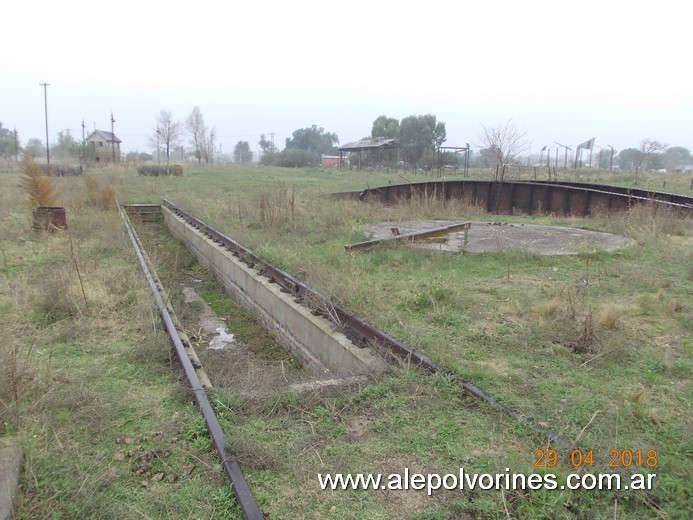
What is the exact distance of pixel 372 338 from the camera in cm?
498

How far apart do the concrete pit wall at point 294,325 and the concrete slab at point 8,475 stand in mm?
2468

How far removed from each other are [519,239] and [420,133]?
180 ft

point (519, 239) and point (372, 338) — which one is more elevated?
point (519, 239)

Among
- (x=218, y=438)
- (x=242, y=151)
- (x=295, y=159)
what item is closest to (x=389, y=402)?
(x=218, y=438)

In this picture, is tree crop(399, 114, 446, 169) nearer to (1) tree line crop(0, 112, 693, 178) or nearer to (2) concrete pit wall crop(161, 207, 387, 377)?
(1) tree line crop(0, 112, 693, 178)

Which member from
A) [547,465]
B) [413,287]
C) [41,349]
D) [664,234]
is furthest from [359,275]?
[664,234]

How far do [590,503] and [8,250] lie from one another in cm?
1092

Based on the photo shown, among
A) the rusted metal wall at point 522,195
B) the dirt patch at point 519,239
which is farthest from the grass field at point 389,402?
the rusted metal wall at point 522,195

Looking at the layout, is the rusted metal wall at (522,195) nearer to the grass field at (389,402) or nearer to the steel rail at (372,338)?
the steel rail at (372,338)

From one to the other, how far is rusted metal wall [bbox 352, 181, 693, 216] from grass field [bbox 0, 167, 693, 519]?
8.96 metres

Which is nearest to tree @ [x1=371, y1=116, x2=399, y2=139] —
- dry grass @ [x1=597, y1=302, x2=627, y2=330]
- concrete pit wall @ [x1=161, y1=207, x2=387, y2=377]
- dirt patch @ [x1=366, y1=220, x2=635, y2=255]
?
dirt patch @ [x1=366, y1=220, x2=635, y2=255]

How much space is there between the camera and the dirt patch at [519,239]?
29.8ft

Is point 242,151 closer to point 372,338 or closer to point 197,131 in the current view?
point 197,131

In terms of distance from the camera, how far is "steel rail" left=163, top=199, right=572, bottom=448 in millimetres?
3365
